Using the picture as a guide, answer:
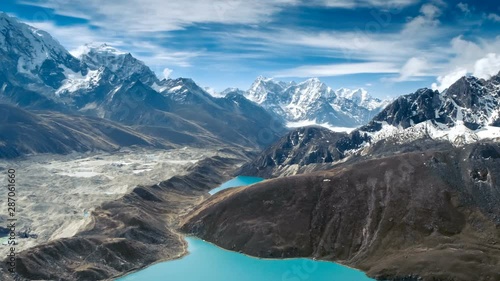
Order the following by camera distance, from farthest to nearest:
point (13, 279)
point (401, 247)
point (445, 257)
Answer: point (401, 247) < point (445, 257) < point (13, 279)

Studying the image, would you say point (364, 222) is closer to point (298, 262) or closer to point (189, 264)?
point (298, 262)

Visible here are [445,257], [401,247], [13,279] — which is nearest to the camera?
[13,279]

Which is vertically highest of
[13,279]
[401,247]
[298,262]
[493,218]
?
[493,218]

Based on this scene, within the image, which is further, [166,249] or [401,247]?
[166,249]

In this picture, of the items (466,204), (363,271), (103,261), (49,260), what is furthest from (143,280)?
(466,204)

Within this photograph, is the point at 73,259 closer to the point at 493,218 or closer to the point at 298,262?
the point at 298,262

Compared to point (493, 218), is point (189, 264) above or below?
below

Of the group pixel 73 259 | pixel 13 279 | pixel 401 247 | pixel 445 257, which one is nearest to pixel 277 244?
pixel 401 247
